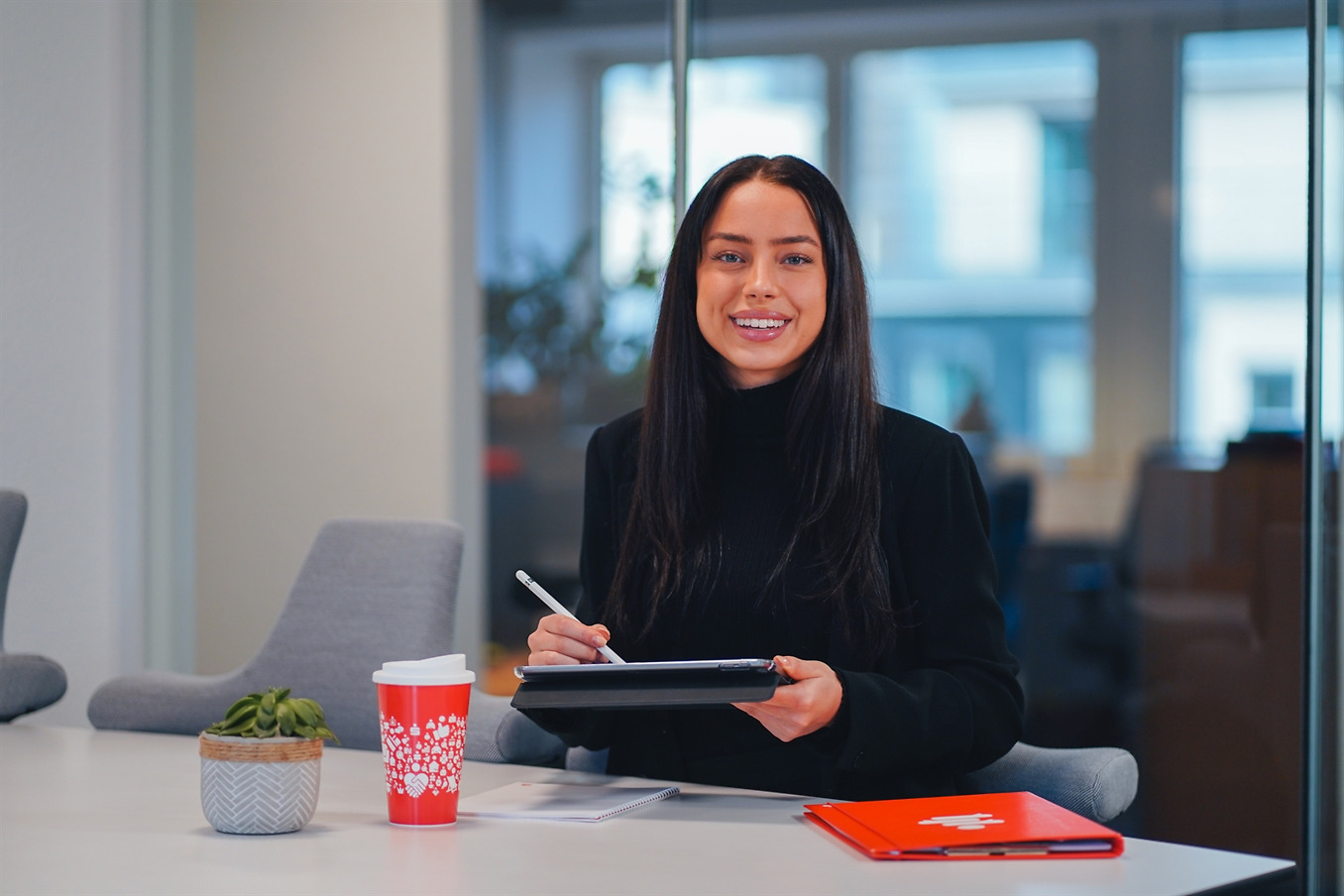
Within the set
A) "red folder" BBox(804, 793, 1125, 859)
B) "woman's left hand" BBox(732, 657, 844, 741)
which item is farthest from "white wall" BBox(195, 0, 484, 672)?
"red folder" BBox(804, 793, 1125, 859)

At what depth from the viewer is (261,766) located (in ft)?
4.27

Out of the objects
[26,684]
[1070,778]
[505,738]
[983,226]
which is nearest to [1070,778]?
[1070,778]

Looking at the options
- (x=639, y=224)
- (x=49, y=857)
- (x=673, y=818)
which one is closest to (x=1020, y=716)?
(x=673, y=818)

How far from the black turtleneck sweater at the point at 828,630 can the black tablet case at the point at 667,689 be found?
A: 0.30m

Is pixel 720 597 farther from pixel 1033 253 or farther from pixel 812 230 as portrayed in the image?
pixel 1033 253

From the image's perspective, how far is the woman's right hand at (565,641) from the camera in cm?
154

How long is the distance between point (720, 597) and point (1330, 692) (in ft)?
6.56

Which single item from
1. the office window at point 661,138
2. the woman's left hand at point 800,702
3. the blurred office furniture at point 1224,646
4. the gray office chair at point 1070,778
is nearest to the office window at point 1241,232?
the blurred office furniture at point 1224,646

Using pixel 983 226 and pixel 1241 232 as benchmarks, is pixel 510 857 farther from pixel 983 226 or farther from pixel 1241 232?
pixel 983 226

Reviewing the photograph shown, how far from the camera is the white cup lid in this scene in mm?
1338

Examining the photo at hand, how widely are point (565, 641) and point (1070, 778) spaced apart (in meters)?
0.70

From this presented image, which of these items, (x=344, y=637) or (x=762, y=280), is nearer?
(x=762, y=280)

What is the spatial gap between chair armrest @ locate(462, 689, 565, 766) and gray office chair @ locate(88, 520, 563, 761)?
263 millimetres

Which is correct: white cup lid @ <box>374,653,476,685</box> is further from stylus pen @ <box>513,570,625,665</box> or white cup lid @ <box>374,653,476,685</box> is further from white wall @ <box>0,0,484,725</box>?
white wall @ <box>0,0,484,725</box>
